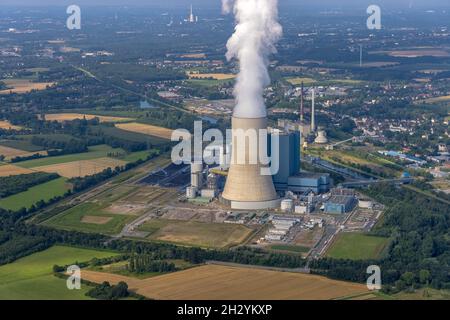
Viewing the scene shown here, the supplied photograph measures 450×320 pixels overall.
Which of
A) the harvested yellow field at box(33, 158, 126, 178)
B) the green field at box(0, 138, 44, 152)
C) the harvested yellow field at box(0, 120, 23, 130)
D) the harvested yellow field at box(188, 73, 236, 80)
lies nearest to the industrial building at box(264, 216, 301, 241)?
the harvested yellow field at box(33, 158, 126, 178)

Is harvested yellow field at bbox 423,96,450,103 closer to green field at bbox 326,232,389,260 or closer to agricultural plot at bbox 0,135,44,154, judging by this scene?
agricultural plot at bbox 0,135,44,154

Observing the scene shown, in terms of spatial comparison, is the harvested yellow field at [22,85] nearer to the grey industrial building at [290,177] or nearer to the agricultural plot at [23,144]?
the agricultural plot at [23,144]

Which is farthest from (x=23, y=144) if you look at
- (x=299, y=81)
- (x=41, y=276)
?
(x=299, y=81)

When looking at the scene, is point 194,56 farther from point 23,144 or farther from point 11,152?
point 11,152

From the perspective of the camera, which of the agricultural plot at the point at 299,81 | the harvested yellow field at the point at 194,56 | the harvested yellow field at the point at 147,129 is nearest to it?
the harvested yellow field at the point at 147,129

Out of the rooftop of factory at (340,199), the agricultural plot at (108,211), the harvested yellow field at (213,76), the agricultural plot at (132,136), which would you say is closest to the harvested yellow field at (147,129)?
the agricultural plot at (132,136)

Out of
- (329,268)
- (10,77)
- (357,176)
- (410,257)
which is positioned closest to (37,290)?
(329,268)

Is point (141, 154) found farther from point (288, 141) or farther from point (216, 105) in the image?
point (216, 105)
